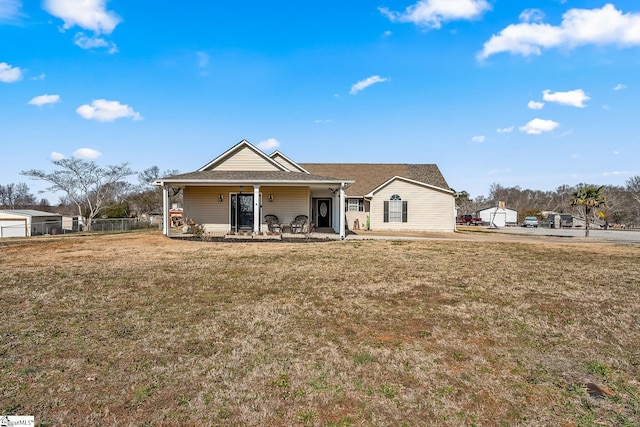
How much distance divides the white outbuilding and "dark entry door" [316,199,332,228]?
30772 mm

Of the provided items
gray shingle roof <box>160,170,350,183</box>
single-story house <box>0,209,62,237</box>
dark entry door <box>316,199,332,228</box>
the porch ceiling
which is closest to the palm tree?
dark entry door <box>316,199,332,228</box>

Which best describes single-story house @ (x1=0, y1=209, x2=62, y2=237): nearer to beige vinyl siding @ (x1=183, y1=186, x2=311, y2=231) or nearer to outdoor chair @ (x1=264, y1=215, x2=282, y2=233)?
beige vinyl siding @ (x1=183, y1=186, x2=311, y2=231)

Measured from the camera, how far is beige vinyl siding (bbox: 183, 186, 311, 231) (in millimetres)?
18094

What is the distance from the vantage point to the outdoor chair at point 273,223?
17516 mm

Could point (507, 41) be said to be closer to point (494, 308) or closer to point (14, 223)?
point (494, 308)

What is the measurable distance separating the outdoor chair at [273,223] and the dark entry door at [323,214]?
18.0ft

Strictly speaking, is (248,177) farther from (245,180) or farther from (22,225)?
(22,225)

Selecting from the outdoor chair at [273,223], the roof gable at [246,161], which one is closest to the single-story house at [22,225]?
the roof gable at [246,161]

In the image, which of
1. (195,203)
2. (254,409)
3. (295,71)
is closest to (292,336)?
(254,409)

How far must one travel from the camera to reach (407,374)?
3.78m

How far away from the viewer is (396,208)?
23500 mm

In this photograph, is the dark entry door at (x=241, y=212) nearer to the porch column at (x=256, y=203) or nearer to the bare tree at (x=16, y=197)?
the porch column at (x=256, y=203)

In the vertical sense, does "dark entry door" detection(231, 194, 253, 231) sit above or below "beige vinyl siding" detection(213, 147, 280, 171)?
below

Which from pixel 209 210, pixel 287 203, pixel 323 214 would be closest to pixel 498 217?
pixel 323 214
